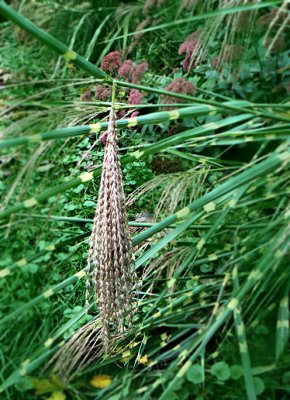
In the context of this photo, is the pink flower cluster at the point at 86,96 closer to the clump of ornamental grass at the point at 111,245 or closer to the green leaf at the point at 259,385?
the clump of ornamental grass at the point at 111,245

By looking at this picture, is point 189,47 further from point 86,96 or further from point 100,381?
point 100,381

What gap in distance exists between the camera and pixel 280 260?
1322 millimetres

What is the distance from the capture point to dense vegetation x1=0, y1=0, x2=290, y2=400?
132 centimetres

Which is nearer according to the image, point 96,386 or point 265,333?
point 265,333

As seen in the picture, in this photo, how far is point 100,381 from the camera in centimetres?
163

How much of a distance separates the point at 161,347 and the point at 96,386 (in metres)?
0.18

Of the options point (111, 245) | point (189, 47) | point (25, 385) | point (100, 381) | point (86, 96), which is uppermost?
point (189, 47)

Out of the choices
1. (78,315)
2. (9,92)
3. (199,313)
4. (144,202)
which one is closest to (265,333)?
(199,313)

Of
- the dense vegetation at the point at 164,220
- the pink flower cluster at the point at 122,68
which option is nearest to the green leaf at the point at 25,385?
the dense vegetation at the point at 164,220

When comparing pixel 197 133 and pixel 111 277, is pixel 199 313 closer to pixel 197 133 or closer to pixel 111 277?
pixel 111 277

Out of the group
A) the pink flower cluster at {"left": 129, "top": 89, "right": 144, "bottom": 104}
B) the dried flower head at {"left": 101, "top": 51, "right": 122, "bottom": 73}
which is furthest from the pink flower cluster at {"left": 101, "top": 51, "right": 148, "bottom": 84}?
the pink flower cluster at {"left": 129, "top": 89, "right": 144, "bottom": 104}

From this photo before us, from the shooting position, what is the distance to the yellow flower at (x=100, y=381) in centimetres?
162

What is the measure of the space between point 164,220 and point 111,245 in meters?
0.12

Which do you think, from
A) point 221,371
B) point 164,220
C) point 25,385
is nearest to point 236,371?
point 221,371
